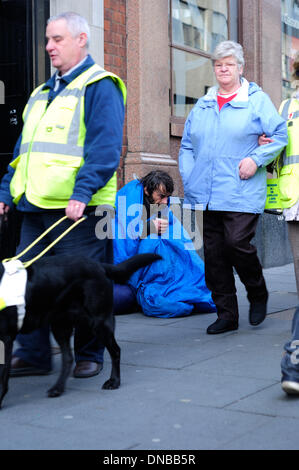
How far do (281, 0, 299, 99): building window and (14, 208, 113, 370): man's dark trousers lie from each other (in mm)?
7723

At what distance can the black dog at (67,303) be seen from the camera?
146 inches

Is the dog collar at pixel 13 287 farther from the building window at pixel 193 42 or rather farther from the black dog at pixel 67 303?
the building window at pixel 193 42

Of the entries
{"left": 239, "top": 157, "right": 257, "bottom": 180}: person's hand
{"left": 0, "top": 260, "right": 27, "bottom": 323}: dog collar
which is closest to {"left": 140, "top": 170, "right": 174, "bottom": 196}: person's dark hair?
{"left": 239, "top": 157, "right": 257, "bottom": 180}: person's hand

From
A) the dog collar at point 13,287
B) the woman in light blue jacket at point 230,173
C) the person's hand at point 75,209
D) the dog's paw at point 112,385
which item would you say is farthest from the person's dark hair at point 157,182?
the dog collar at point 13,287

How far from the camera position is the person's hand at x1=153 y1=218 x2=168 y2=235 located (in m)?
6.46

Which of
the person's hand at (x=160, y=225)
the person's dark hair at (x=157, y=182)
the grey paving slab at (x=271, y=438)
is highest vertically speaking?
the person's dark hair at (x=157, y=182)

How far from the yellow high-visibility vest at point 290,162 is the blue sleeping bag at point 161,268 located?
151cm

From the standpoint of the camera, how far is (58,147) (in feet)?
13.6

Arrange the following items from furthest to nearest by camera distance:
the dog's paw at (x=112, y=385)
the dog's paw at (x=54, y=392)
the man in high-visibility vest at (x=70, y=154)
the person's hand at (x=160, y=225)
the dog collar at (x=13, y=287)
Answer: the person's hand at (x=160, y=225) < the man in high-visibility vest at (x=70, y=154) < the dog's paw at (x=112, y=385) < the dog's paw at (x=54, y=392) < the dog collar at (x=13, y=287)

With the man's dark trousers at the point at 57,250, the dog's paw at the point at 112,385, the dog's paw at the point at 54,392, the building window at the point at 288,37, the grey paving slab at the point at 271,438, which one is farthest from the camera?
the building window at the point at 288,37

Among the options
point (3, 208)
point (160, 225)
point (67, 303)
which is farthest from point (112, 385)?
point (160, 225)

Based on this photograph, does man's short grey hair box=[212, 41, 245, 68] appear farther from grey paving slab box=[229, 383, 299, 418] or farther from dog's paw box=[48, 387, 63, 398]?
dog's paw box=[48, 387, 63, 398]
